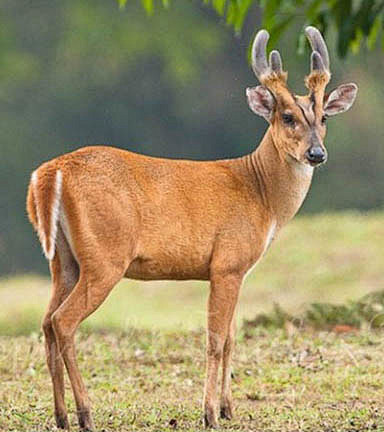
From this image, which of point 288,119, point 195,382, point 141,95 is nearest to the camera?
point 288,119

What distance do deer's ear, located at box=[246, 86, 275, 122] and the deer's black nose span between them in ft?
1.23

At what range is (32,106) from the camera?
1219 inches

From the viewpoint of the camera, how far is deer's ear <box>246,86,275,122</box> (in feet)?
24.2

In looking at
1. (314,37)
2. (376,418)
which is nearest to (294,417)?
(376,418)

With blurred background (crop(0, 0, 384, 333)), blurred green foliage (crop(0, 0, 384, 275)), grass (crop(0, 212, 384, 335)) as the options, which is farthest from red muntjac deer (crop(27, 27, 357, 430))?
blurred green foliage (crop(0, 0, 384, 275))

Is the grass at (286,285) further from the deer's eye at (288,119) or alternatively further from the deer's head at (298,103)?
the deer's eye at (288,119)

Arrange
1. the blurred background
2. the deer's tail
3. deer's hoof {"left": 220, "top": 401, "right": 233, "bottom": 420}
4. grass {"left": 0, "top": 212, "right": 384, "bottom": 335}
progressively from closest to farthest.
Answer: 1. the deer's tail
2. deer's hoof {"left": 220, "top": 401, "right": 233, "bottom": 420}
3. grass {"left": 0, "top": 212, "right": 384, "bottom": 335}
4. the blurred background

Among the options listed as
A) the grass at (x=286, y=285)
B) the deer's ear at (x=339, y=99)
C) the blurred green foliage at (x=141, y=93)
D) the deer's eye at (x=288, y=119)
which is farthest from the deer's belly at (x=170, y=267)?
the blurred green foliage at (x=141, y=93)

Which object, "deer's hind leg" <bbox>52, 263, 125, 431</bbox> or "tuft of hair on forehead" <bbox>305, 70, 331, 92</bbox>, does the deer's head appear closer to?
"tuft of hair on forehead" <bbox>305, 70, 331, 92</bbox>

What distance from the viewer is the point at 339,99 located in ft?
24.9

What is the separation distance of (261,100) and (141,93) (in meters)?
24.7

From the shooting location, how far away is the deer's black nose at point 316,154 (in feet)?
23.4

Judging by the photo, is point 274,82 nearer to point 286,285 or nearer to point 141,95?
point 286,285

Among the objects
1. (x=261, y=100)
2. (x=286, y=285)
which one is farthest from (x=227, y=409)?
(x=286, y=285)
